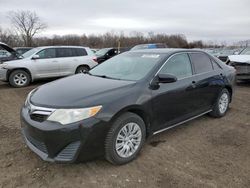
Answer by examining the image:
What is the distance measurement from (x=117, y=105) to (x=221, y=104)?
322 cm

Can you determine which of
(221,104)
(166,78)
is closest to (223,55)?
(221,104)

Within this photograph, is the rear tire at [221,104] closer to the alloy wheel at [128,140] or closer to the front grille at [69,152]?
the alloy wheel at [128,140]

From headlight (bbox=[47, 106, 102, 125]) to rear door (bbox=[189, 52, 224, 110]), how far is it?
2.42 m

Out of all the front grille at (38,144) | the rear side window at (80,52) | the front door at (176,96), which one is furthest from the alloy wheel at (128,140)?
the rear side window at (80,52)

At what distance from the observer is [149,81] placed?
4008 millimetres

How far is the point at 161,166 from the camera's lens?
12.0 feet

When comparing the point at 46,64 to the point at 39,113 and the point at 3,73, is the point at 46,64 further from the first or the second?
the point at 39,113

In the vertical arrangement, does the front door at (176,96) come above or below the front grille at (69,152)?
above

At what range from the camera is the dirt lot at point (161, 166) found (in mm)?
3258

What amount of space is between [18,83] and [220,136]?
7.86 meters

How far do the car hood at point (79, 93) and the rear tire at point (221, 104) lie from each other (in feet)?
8.38

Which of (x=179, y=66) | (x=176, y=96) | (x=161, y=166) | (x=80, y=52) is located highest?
(x=179, y=66)

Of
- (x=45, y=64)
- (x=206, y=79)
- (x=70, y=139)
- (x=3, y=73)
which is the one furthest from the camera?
(x=45, y=64)

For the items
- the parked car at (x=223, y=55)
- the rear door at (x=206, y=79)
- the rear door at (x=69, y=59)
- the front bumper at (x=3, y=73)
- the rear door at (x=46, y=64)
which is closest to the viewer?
the rear door at (x=206, y=79)
